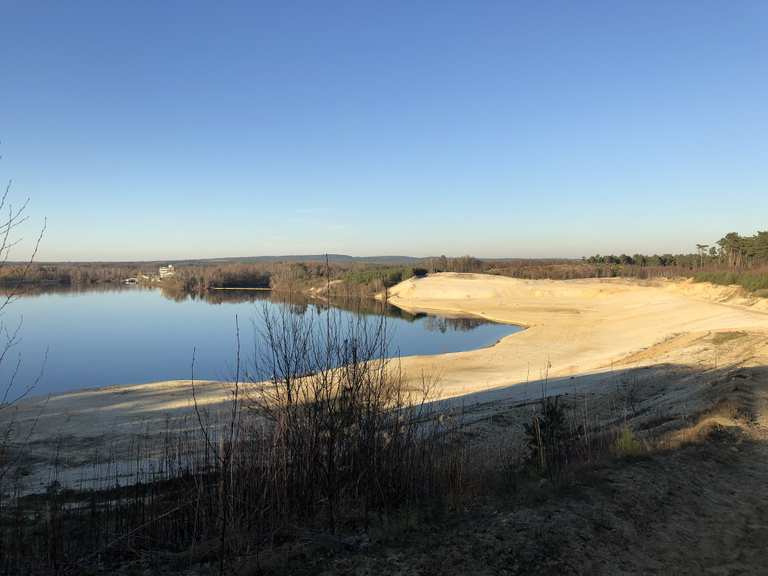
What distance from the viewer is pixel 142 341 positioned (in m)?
38.0

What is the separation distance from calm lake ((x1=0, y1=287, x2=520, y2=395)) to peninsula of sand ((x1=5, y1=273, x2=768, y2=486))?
2594 mm

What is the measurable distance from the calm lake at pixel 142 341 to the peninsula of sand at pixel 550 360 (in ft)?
8.51

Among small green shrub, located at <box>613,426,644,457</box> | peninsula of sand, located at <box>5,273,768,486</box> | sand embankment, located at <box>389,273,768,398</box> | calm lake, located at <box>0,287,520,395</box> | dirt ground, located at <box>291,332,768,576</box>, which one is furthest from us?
calm lake, located at <box>0,287,520,395</box>

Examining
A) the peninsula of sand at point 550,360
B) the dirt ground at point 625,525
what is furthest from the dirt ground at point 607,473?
the peninsula of sand at point 550,360

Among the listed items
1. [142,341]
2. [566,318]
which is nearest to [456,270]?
[566,318]

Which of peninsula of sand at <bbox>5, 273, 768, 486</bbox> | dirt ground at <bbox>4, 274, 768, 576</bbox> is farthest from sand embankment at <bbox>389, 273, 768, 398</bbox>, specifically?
dirt ground at <bbox>4, 274, 768, 576</bbox>

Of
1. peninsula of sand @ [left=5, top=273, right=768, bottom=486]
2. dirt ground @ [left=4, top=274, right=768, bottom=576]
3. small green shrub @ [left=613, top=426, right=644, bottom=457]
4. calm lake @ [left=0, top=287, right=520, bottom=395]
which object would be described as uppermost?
small green shrub @ [left=613, top=426, right=644, bottom=457]

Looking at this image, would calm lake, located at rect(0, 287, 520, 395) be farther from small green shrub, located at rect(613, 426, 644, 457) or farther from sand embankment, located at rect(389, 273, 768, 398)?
small green shrub, located at rect(613, 426, 644, 457)

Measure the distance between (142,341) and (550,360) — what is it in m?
28.6

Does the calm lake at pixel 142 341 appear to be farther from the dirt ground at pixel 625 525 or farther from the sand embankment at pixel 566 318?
the dirt ground at pixel 625 525

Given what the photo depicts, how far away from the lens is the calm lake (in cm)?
2680

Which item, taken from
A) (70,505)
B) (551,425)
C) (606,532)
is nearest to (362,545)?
(606,532)

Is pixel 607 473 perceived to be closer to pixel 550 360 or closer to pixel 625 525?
pixel 625 525

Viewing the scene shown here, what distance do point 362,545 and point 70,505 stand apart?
457 centimetres
